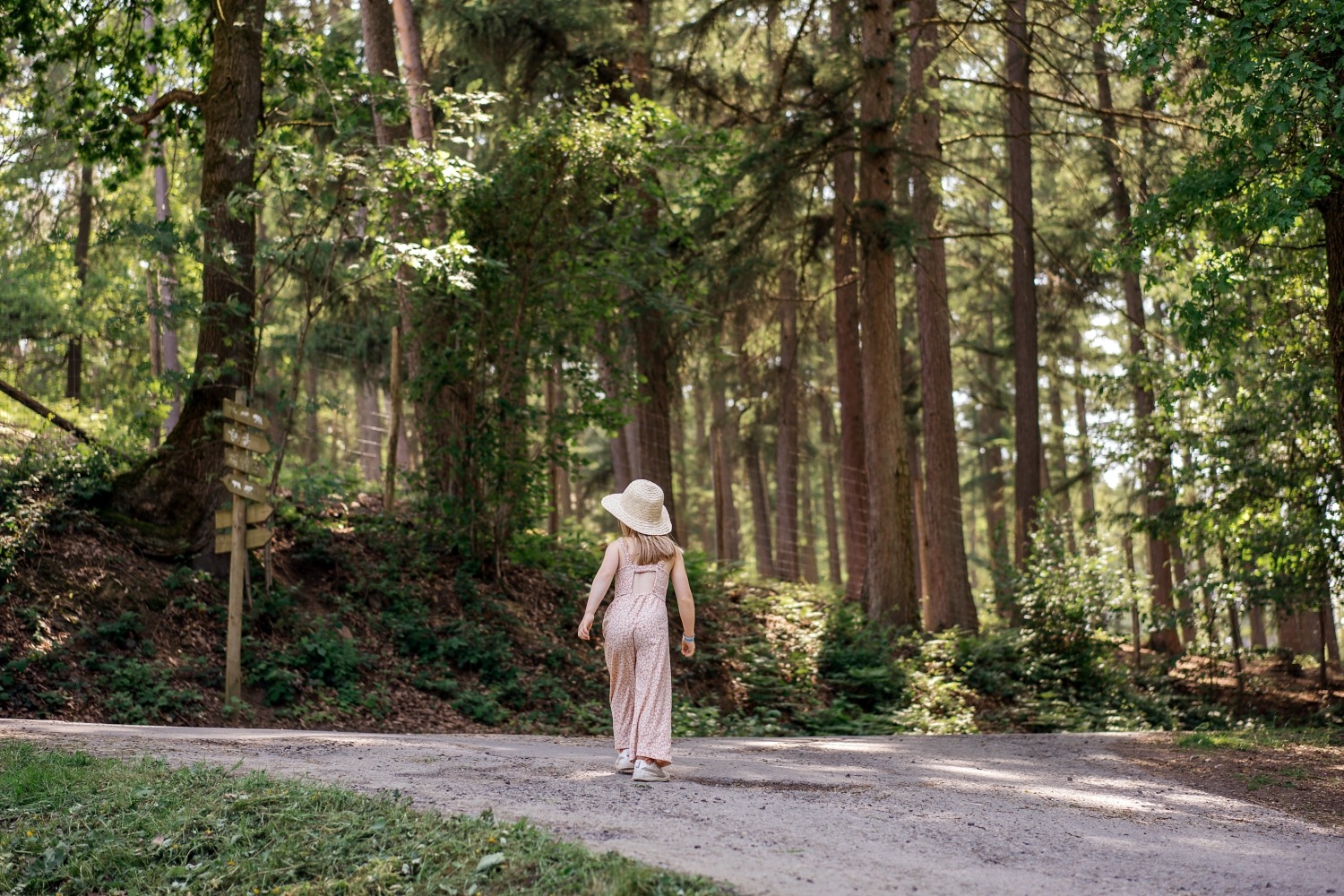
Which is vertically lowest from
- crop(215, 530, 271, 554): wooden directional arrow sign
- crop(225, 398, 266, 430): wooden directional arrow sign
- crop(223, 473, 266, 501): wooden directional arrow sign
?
crop(215, 530, 271, 554): wooden directional arrow sign

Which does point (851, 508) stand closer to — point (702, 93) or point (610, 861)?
point (702, 93)

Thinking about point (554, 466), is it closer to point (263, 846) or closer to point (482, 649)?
point (482, 649)

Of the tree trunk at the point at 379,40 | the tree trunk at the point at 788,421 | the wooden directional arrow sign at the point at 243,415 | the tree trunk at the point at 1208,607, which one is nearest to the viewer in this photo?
the wooden directional arrow sign at the point at 243,415

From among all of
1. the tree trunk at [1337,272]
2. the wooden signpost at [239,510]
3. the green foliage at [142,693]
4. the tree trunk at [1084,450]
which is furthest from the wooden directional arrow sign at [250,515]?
the tree trunk at [1084,450]

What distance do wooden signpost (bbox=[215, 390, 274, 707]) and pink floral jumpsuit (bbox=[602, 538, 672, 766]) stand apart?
5.15 m

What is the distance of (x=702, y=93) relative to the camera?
66.9ft

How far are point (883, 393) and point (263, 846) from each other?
45.7 feet

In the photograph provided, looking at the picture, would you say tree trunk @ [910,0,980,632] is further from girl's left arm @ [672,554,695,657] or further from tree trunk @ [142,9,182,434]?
girl's left arm @ [672,554,695,657]

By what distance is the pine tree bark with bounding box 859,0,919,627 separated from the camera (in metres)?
18.0

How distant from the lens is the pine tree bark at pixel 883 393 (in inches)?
707

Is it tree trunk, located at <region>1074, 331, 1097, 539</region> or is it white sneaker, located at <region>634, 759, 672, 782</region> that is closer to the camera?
white sneaker, located at <region>634, 759, 672, 782</region>

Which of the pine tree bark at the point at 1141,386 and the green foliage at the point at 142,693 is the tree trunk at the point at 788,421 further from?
the green foliage at the point at 142,693

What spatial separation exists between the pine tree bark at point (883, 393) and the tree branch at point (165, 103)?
29.6 ft

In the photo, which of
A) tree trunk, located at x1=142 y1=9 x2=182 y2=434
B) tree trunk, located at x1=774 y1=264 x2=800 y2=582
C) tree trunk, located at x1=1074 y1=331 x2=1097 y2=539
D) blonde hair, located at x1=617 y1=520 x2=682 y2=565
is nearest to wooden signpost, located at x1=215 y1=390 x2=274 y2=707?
tree trunk, located at x1=142 y1=9 x2=182 y2=434
